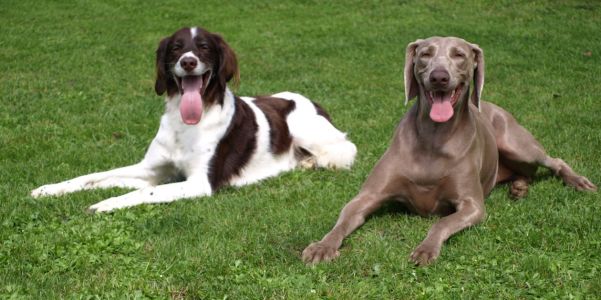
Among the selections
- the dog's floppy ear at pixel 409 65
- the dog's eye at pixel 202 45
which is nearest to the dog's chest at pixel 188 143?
the dog's eye at pixel 202 45

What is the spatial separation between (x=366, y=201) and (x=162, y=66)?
215cm

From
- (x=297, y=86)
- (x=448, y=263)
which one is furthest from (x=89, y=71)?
(x=448, y=263)

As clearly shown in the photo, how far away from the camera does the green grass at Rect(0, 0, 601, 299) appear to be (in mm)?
4414

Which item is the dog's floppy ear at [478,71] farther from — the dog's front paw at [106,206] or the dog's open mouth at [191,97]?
the dog's front paw at [106,206]

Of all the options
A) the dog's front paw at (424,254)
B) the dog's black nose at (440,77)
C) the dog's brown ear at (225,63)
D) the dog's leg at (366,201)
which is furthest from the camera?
the dog's brown ear at (225,63)

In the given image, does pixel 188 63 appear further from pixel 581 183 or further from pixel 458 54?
pixel 581 183

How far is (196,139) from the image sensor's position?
6609 millimetres

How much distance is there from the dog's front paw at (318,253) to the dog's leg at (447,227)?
1.51 feet

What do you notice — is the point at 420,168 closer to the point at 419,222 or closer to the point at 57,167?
the point at 419,222

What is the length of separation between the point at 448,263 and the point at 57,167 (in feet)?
12.5

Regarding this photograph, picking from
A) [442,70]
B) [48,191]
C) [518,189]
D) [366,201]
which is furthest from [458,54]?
[48,191]

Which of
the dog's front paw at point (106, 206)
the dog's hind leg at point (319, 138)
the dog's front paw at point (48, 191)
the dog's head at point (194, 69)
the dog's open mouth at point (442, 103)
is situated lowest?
the dog's hind leg at point (319, 138)

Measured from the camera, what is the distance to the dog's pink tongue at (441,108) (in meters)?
5.29

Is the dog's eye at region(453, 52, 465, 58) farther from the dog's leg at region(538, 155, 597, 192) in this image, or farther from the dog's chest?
→ the dog's chest
